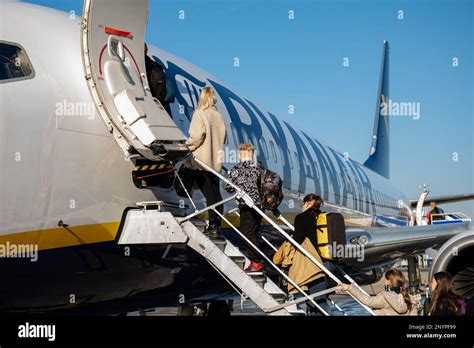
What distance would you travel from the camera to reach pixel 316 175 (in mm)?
13953

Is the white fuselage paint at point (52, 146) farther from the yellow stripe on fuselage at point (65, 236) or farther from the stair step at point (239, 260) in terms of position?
the stair step at point (239, 260)

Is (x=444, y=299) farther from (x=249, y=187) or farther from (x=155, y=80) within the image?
(x=155, y=80)

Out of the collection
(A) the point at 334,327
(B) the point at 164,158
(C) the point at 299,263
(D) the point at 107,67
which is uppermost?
(D) the point at 107,67

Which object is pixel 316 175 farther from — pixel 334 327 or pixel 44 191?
pixel 44 191

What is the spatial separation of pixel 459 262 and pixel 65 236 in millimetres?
5654

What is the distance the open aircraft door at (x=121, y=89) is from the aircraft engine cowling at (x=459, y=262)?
4.44 m

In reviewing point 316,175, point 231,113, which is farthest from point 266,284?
point 316,175

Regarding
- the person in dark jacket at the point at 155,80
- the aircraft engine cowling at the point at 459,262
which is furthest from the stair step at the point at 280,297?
the aircraft engine cowling at the point at 459,262

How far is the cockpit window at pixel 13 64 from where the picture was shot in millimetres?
5820

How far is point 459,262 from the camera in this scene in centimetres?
966

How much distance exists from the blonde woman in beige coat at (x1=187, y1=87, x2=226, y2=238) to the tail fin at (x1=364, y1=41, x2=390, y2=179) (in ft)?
76.7

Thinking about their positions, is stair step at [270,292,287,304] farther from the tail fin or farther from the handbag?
the tail fin

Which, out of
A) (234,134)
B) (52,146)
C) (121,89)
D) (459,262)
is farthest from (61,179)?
(459,262)

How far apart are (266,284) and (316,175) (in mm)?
7144
